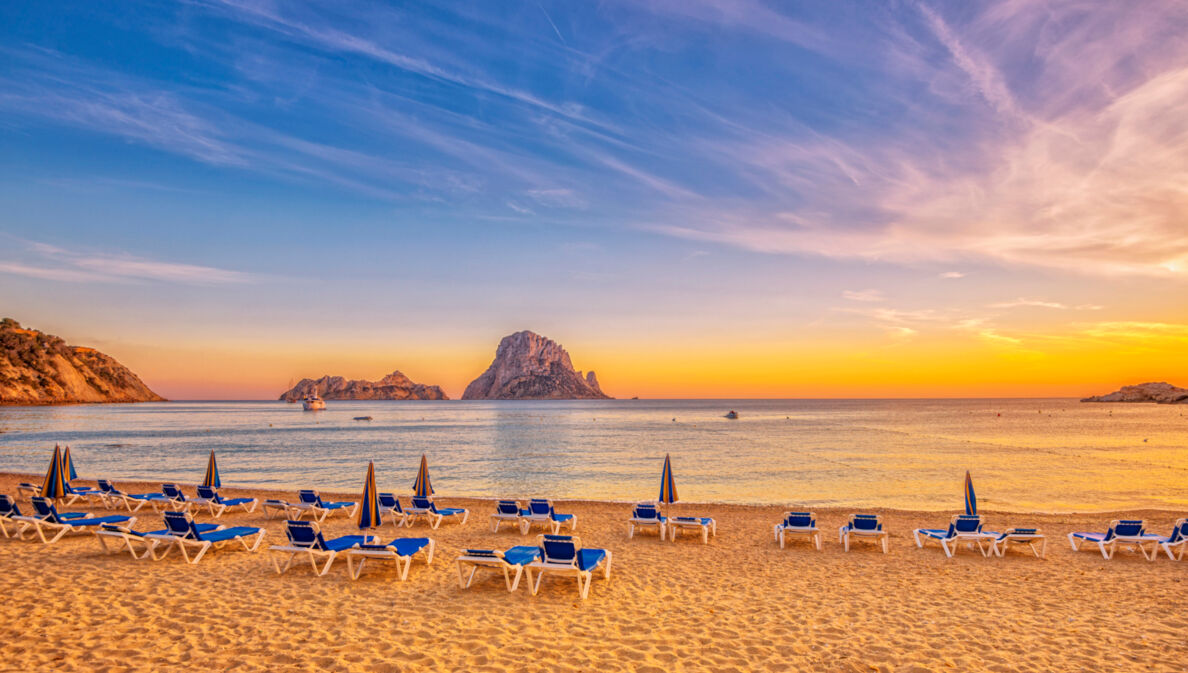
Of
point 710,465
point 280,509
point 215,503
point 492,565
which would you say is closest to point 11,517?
point 215,503

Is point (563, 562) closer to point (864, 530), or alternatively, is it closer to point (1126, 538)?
point (864, 530)

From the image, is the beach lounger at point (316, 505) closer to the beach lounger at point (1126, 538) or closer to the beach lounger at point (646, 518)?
the beach lounger at point (646, 518)

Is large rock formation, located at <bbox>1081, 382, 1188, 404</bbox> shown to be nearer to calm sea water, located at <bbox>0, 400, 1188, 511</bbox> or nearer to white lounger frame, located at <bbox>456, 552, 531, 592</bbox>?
calm sea water, located at <bbox>0, 400, 1188, 511</bbox>

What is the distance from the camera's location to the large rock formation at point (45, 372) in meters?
131

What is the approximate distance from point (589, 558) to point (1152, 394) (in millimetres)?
210842

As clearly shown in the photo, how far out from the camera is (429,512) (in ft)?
42.1

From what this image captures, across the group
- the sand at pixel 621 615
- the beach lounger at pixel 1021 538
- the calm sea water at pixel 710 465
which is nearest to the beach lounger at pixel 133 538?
Result: the sand at pixel 621 615

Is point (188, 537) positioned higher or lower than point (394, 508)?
higher

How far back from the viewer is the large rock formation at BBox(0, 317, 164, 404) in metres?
131

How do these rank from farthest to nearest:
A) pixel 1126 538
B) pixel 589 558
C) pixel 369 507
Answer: pixel 1126 538 → pixel 369 507 → pixel 589 558

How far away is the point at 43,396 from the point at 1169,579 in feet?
598

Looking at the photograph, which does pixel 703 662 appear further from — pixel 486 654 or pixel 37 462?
pixel 37 462

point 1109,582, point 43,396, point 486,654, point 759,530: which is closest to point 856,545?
point 759,530

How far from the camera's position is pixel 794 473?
2636cm
